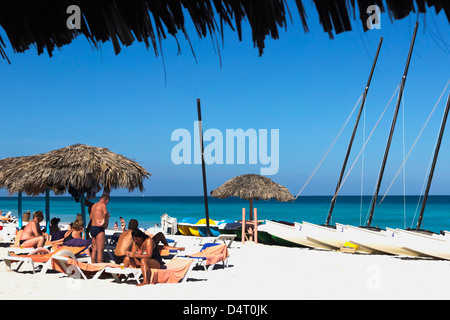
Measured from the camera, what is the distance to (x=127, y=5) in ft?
8.31

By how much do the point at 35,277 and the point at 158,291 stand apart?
2.75 metres

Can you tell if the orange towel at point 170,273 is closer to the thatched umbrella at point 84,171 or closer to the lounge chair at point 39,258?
the lounge chair at point 39,258

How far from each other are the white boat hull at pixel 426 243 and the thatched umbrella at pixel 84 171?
7342 millimetres

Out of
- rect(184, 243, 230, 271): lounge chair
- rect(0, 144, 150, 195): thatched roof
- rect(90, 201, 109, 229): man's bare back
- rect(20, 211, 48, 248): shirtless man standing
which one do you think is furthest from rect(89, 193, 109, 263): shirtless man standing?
rect(20, 211, 48, 248): shirtless man standing

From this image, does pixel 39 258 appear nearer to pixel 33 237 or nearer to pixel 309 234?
pixel 33 237

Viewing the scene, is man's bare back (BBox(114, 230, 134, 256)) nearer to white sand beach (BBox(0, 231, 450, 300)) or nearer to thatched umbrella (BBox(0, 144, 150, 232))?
white sand beach (BBox(0, 231, 450, 300))

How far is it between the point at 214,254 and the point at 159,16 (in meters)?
7.96

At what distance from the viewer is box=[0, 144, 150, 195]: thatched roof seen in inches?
421

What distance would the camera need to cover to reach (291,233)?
52.3 ft

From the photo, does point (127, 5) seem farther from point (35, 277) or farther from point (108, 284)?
point (35, 277)

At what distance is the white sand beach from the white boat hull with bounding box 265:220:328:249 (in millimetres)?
4157

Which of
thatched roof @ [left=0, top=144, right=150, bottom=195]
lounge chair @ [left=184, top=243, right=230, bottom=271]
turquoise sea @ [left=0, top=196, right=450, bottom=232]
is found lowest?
turquoise sea @ [left=0, top=196, right=450, bottom=232]
